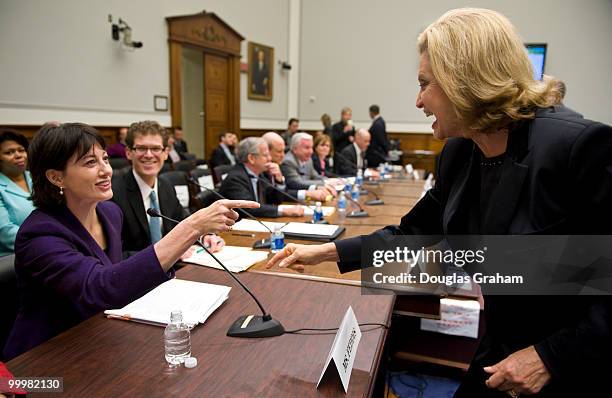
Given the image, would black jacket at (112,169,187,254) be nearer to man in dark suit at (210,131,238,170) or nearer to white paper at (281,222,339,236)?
white paper at (281,222,339,236)

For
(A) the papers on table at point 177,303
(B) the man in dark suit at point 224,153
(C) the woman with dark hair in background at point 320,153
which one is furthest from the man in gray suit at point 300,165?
(A) the papers on table at point 177,303

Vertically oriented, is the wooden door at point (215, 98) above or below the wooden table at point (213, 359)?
above

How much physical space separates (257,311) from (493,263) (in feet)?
2.32

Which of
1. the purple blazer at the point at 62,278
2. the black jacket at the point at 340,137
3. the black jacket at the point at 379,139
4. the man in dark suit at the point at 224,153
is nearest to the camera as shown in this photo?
the purple blazer at the point at 62,278

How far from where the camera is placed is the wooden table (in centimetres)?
98

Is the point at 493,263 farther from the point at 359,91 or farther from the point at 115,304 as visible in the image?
the point at 359,91

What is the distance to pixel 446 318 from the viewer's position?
8.74 ft

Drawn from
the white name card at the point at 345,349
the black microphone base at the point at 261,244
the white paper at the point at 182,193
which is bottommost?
→ the white paper at the point at 182,193

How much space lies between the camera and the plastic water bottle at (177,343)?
108cm

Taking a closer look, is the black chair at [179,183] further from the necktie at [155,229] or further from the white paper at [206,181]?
the necktie at [155,229]

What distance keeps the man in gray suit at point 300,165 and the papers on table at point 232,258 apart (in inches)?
89.5

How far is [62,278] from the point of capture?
1236 millimetres

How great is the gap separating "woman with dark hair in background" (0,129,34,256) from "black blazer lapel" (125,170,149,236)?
0.61 m

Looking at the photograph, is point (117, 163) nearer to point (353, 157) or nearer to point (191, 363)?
point (353, 157)
